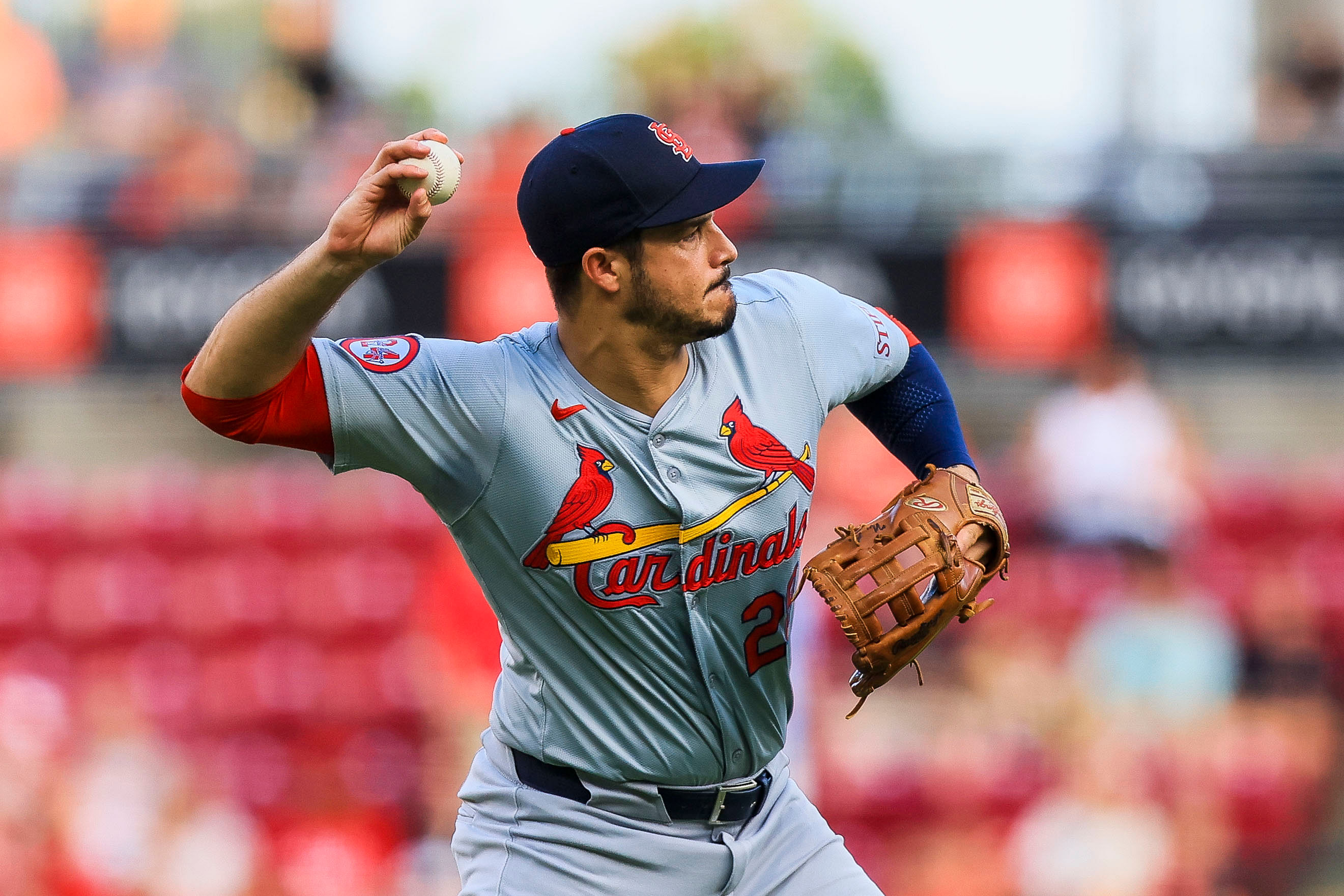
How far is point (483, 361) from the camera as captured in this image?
2.36m

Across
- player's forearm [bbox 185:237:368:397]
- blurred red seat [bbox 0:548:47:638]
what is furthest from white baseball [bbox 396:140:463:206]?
blurred red seat [bbox 0:548:47:638]

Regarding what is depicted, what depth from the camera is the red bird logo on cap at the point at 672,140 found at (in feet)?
7.77

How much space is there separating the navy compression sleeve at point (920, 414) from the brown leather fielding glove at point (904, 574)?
5.3 inches

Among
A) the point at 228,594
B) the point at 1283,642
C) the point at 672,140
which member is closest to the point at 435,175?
the point at 672,140

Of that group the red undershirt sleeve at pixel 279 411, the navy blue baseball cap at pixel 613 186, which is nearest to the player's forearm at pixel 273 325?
the red undershirt sleeve at pixel 279 411

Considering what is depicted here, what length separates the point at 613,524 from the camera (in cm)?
236

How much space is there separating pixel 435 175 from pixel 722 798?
1043mm

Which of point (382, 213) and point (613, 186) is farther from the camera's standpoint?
point (613, 186)

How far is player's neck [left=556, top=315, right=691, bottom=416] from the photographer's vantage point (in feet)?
7.88

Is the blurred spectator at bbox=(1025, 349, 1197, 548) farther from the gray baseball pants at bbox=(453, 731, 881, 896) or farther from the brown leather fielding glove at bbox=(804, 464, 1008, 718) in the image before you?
the gray baseball pants at bbox=(453, 731, 881, 896)

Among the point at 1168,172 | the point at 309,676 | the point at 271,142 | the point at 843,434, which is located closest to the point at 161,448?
the point at 271,142

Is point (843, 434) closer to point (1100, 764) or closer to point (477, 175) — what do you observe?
point (1100, 764)

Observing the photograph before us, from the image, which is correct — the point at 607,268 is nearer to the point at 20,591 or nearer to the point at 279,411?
the point at 279,411

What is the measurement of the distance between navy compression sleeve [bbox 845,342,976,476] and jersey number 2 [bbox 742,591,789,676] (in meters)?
0.44
